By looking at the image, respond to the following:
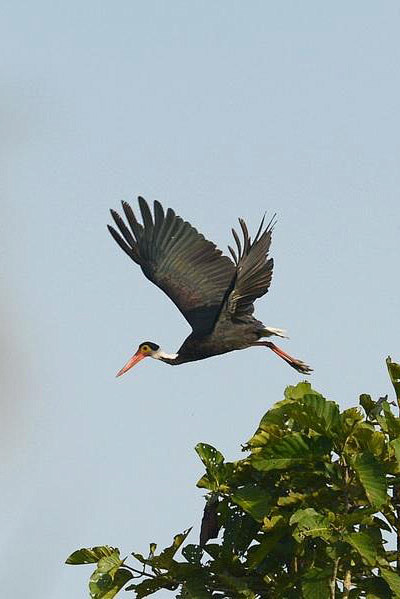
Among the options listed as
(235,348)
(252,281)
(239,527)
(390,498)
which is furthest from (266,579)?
(235,348)

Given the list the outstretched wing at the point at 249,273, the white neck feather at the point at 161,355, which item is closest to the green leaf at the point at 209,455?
the outstretched wing at the point at 249,273

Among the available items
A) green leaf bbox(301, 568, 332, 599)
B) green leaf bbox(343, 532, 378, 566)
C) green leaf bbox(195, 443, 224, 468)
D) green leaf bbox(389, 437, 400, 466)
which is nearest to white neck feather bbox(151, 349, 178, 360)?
green leaf bbox(195, 443, 224, 468)

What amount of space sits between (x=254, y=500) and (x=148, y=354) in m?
10.2

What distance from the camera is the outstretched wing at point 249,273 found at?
50.0 ft

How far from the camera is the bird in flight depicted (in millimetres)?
16953

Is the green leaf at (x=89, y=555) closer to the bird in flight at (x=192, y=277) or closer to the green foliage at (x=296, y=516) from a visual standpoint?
the green foliage at (x=296, y=516)

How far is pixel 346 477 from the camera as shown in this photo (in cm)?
873

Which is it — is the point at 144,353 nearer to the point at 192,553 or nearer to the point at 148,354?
the point at 148,354

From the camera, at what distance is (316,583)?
27.7 ft

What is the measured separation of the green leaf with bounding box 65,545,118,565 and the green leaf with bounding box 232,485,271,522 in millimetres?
907

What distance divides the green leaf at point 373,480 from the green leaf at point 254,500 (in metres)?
0.66

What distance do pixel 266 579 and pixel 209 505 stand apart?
639mm

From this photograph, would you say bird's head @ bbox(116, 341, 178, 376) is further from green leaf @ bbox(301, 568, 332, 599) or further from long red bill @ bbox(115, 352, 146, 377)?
green leaf @ bbox(301, 568, 332, 599)

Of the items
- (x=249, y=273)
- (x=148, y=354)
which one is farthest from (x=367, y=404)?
(x=148, y=354)
